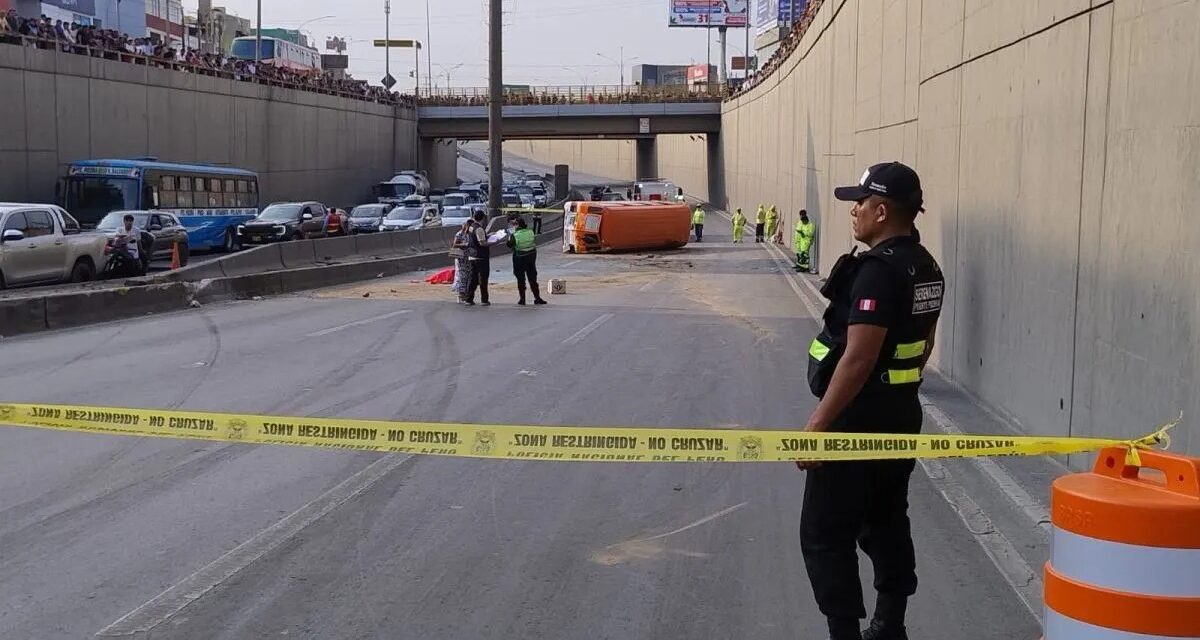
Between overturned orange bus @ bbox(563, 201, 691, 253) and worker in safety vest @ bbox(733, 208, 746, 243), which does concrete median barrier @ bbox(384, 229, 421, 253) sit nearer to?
overturned orange bus @ bbox(563, 201, 691, 253)

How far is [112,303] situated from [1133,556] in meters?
18.6

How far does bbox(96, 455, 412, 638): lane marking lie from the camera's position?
5414 millimetres

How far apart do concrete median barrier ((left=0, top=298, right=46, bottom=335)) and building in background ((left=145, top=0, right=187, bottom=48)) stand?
69.6m

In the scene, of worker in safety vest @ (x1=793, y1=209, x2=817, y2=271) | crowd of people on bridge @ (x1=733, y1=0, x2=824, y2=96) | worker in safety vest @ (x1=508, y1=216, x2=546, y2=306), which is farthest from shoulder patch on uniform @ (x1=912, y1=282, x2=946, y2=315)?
crowd of people on bridge @ (x1=733, y1=0, x2=824, y2=96)

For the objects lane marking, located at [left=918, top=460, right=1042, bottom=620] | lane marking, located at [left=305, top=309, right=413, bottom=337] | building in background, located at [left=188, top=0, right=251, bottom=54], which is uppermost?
building in background, located at [left=188, top=0, right=251, bottom=54]

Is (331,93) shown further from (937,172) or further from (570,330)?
(937,172)

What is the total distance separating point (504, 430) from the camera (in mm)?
5328

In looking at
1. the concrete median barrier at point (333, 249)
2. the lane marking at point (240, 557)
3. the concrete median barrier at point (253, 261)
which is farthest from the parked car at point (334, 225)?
the lane marking at point (240, 557)

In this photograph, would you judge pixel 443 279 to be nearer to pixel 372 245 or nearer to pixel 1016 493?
pixel 372 245

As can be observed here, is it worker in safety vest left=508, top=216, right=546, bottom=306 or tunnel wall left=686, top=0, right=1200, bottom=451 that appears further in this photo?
worker in safety vest left=508, top=216, right=546, bottom=306

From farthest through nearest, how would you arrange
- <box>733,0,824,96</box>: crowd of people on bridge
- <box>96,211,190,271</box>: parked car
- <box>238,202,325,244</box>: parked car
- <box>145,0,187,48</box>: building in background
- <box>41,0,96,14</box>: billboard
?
<box>145,0,187,48</box>: building in background
<box>41,0,96,14</box>: billboard
<box>238,202,325,244</box>: parked car
<box>733,0,824,96</box>: crowd of people on bridge
<box>96,211,190,271</box>: parked car

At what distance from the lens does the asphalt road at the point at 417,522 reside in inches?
221

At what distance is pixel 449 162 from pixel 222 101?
151 feet

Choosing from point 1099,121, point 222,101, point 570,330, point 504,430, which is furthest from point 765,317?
point 222,101
